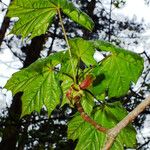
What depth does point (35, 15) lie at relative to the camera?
1.55 metres

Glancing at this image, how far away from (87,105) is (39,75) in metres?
0.37

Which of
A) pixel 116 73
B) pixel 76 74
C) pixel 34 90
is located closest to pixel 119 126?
pixel 76 74

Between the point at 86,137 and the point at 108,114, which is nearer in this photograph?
the point at 86,137

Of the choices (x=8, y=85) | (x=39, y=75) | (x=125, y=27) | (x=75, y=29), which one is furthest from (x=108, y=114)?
(x=125, y=27)

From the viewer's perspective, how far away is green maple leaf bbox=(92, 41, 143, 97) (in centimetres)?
148

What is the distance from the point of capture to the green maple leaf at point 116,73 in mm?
1478

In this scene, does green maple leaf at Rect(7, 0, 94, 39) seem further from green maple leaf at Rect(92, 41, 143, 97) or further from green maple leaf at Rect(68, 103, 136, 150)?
green maple leaf at Rect(68, 103, 136, 150)

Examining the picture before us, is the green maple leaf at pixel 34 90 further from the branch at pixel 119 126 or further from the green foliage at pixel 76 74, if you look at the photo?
the branch at pixel 119 126

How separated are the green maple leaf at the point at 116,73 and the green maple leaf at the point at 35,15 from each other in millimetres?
201

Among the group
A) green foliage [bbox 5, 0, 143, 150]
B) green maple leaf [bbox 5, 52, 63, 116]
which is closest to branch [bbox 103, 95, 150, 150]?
green foliage [bbox 5, 0, 143, 150]

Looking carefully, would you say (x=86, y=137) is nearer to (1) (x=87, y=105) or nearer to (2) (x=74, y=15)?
(1) (x=87, y=105)

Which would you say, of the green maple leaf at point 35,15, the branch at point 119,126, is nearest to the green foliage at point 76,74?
the green maple leaf at point 35,15

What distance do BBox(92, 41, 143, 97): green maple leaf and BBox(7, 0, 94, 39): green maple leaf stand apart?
20cm

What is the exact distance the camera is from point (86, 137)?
A: 1.62 metres
